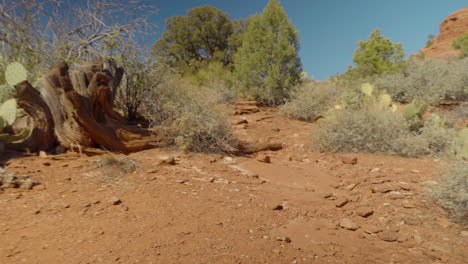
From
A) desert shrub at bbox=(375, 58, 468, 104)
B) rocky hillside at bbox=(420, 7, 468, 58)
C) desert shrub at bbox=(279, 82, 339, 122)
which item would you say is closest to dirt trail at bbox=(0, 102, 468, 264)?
desert shrub at bbox=(279, 82, 339, 122)

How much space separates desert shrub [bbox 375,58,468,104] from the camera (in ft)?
34.8

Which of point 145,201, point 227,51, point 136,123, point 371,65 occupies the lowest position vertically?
point 145,201

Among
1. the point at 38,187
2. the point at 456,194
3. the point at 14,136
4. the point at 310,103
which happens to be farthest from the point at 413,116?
the point at 14,136

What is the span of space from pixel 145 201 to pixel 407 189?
3.22 metres

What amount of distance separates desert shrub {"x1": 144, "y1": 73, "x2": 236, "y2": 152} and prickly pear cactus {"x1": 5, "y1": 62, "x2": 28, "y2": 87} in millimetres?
2016

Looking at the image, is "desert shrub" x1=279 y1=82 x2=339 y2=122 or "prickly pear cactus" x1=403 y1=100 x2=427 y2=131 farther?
"desert shrub" x1=279 y1=82 x2=339 y2=122

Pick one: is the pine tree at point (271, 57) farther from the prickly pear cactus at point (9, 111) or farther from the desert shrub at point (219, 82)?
the prickly pear cactus at point (9, 111)

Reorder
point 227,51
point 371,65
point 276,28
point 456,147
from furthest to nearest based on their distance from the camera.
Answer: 1. point 227,51
2. point 371,65
3. point 276,28
4. point 456,147

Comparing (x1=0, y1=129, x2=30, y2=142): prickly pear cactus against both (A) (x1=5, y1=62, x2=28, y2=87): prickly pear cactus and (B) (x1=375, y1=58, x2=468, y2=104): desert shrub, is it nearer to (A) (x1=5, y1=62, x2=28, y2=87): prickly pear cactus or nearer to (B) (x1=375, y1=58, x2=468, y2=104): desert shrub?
(A) (x1=5, y1=62, x2=28, y2=87): prickly pear cactus

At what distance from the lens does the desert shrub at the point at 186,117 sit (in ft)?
15.6

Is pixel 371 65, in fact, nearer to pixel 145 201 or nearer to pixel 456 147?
pixel 456 147

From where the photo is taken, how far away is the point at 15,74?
152 inches

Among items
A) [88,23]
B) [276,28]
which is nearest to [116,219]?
[88,23]

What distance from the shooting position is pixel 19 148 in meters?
3.69
